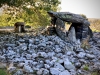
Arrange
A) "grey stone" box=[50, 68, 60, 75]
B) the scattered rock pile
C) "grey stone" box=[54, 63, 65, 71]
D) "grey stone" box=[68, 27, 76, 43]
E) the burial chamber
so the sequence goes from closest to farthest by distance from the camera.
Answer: "grey stone" box=[50, 68, 60, 75], the scattered rock pile, "grey stone" box=[54, 63, 65, 71], "grey stone" box=[68, 27, 76, 43], the burial chamber

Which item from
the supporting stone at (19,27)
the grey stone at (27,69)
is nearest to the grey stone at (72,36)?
the grey stone at (27,69)

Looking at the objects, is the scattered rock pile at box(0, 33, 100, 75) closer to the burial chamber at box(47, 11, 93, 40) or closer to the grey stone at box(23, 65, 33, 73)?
the grey stone at box(23, 65, 33, 73)

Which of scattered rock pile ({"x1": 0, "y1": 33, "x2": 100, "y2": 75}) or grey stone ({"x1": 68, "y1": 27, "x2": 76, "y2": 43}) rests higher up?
grey stone ({"x1": 68, "y1": 27, "x2": 76, "y2": 43})

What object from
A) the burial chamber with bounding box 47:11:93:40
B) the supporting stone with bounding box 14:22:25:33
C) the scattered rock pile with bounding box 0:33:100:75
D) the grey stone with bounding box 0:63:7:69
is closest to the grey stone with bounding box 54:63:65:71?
the scattered rock pile with bounding box 0:33:100:75

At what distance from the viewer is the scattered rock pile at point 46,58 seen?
8221mm

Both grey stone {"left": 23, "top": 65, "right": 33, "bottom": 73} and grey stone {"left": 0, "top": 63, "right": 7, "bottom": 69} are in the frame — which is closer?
grey stone {"left": 23, "top": 65, "right": 33, "bottom": 73}

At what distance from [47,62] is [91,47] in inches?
197

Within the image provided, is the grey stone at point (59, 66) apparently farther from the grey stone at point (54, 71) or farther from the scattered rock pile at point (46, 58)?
the grey stone at point (54, 71)

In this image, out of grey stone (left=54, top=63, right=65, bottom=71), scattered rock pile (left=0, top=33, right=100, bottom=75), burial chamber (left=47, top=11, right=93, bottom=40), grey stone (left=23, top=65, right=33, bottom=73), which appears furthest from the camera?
burial chamber (left=47, top=11, right=93, bottom=40)

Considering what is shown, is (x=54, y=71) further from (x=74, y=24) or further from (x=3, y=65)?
(x=74, y=24)

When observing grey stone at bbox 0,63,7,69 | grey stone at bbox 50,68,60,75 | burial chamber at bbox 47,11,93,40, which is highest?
burial chamber at bbox 47,11,93,40

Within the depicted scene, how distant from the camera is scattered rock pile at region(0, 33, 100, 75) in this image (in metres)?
8.22

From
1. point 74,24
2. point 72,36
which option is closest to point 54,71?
point 72,36

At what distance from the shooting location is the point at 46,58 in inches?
381
